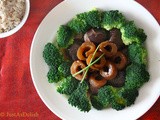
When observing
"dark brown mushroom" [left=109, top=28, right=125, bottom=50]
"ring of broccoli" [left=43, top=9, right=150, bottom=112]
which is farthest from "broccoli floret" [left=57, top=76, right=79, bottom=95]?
"dark brown mushroom" [left=109, top=28, right=125, bottom=50]

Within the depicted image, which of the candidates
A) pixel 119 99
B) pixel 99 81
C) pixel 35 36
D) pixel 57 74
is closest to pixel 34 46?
pixel 35 36

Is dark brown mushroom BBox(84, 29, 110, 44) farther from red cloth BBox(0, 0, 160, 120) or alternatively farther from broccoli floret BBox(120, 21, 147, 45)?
red cloth BBox(0, 0, 160, 120)

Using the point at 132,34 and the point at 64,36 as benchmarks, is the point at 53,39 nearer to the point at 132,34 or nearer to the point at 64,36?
the point at 64,36

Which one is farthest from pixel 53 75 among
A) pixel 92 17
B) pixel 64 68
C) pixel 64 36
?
pixel 92 17

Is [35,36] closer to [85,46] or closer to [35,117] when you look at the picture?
[85,46]

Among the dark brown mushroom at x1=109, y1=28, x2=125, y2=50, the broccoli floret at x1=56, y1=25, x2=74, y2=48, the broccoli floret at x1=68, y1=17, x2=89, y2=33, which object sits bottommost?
the broccoli floret at x1=56, y1=25, x2=74, y2=48

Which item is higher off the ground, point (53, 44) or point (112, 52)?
point (112, 52)

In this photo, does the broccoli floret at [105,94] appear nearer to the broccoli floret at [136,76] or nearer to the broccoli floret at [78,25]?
the broccoli floret at [136,76]
